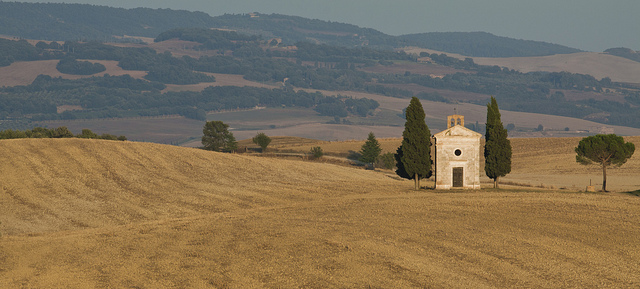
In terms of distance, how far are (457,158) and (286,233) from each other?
26599 millimetres

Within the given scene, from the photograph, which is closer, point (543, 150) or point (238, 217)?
point (238, 217)

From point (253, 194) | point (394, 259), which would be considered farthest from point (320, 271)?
point (253, 194)

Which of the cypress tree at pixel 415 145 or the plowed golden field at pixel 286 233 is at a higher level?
the cypress tree at pixel 415 145

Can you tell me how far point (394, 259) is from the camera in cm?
3653

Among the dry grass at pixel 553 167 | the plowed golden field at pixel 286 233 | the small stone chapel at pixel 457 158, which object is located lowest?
the dry grass at pixel 553 167

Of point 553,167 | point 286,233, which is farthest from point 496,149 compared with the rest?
point 553,167

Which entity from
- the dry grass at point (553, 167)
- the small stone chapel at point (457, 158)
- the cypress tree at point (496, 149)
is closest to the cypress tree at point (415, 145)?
the small stone chapel at point (457, 158)

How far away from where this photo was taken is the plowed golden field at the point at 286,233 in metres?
34.0

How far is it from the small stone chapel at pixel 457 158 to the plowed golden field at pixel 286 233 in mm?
2966

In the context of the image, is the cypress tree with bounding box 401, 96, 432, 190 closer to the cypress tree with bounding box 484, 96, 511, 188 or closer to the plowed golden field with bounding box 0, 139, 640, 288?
the plowed golden field with bounding box 0, 139, 640, 288

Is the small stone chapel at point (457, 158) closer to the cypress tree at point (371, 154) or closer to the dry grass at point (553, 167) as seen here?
the dry grass at point (553, 167)

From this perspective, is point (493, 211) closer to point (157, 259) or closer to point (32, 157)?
point (157, 259)

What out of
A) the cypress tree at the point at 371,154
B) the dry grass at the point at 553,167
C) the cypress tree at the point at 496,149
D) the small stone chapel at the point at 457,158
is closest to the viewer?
the small stone chapel at the point at 457,158

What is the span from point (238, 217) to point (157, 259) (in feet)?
44.3
